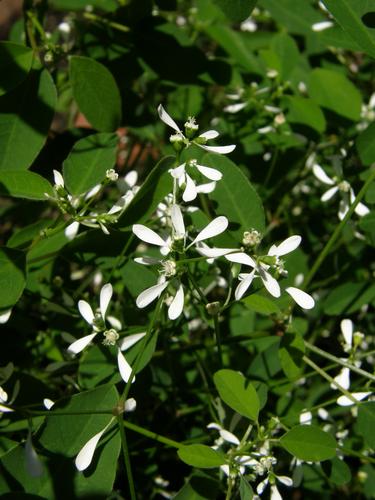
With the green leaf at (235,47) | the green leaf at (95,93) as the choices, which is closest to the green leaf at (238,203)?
the green leaf at (95,93)

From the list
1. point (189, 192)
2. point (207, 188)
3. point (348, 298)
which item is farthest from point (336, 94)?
point (189, 192)

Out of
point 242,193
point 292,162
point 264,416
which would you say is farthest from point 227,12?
point 264,416

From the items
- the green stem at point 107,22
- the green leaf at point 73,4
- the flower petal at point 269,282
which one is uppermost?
the green leaf at point 73,4

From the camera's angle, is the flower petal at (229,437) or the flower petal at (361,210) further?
the flower petal at (361,210)

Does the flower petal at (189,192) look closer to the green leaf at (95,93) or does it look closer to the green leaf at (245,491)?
the green leaf at (95,93)

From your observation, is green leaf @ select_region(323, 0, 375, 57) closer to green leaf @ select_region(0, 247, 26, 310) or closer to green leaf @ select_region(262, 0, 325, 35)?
green leaf @ select_region(262, 0, 325, 35)

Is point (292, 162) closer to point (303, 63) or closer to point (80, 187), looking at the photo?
point (303, 63)
